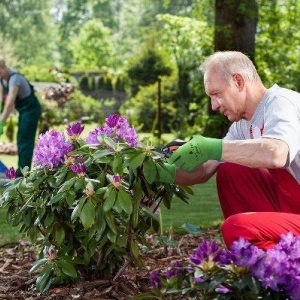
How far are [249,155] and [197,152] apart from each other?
0.21 metres

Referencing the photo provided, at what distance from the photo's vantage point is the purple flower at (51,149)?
392 cm

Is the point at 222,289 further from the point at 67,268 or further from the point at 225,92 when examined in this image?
the point at 67,268

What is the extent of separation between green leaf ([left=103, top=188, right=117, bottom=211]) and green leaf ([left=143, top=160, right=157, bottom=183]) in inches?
7.9

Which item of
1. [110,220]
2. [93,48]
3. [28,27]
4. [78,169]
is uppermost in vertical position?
[78,169]

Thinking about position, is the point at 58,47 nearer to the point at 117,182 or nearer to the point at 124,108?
the point at 124,108

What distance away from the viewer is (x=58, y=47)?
248 feet

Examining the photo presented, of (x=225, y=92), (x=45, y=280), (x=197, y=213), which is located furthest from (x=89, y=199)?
(x=197, y=213)

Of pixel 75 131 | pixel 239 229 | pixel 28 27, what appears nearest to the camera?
pixel 239 229

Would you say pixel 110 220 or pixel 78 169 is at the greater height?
pixel 78 169

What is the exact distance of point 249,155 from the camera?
338 centimetres

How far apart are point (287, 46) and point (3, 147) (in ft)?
18.4

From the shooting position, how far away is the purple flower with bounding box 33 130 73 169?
154 inches

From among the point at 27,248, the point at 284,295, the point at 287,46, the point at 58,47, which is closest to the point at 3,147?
the point at 287,46

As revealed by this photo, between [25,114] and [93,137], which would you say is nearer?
[93,137]
